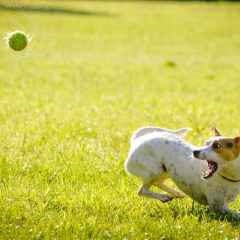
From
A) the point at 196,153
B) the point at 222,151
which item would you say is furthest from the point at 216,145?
the point at 196,153

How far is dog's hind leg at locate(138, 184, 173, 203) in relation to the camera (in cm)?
615

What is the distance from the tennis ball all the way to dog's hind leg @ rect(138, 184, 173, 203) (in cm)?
177

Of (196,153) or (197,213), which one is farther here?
(197,213)

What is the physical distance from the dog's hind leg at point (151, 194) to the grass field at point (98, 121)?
8cm

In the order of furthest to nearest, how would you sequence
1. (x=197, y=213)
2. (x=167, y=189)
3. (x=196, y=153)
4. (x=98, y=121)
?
(x=98, y=121) → (x=167, y=189) → (x=197, y=213) → (x=196, y=153)

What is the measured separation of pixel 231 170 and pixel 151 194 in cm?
74

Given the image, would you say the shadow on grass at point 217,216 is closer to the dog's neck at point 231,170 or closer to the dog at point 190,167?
the dog at point 190,167

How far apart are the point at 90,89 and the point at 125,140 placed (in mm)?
5467

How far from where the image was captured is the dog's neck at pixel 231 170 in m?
5.79

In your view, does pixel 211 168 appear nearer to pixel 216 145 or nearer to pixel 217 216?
pixel 216 145

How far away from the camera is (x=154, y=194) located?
20.2ft

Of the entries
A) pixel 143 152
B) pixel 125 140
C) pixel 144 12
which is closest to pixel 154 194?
pixel 143 152

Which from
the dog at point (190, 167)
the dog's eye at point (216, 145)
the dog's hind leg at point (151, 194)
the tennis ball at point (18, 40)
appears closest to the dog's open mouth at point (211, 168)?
the dog at point (190, 167)

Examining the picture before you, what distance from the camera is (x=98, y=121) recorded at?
10.2 meters
